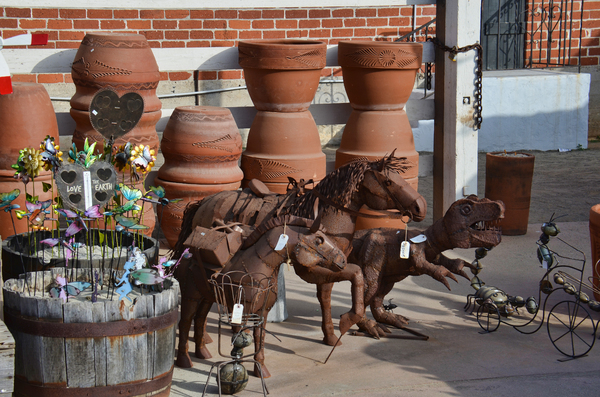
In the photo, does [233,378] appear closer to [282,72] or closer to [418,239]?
[418,239]

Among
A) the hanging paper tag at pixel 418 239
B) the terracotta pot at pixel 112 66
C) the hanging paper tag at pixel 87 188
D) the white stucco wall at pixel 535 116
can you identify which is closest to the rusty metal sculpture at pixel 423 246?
the hanging paper tag at pixel 418 239

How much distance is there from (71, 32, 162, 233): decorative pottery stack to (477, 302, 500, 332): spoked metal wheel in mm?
2587

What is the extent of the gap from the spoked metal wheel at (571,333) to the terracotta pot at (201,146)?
258 centimetres

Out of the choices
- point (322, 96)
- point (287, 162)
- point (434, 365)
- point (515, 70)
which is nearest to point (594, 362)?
point (434, 365)

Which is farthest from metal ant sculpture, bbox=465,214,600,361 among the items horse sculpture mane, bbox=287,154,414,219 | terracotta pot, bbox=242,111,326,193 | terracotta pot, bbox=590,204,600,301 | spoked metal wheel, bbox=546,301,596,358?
terracotta pot, bbox=242,111,326,193

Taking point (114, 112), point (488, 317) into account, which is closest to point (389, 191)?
point (488, 317)

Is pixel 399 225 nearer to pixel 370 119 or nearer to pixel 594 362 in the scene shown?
pixel 370 119

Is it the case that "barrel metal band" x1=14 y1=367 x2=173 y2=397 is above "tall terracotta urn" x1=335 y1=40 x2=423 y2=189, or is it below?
below

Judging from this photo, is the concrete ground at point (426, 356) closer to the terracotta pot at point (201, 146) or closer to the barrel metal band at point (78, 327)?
the barrel metal band at point (78, 327)

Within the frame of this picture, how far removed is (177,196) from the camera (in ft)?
18.5

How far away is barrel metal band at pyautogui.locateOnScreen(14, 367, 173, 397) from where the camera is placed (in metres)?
3.07

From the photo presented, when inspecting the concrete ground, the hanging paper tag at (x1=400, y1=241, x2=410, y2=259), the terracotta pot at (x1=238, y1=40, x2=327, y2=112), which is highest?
the terracotta pot at (x1=238, y1=40, x2=327, y2=112)

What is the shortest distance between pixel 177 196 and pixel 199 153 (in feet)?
1.34

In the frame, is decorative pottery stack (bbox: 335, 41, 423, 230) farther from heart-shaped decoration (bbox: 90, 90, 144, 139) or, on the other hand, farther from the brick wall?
the brick wall
